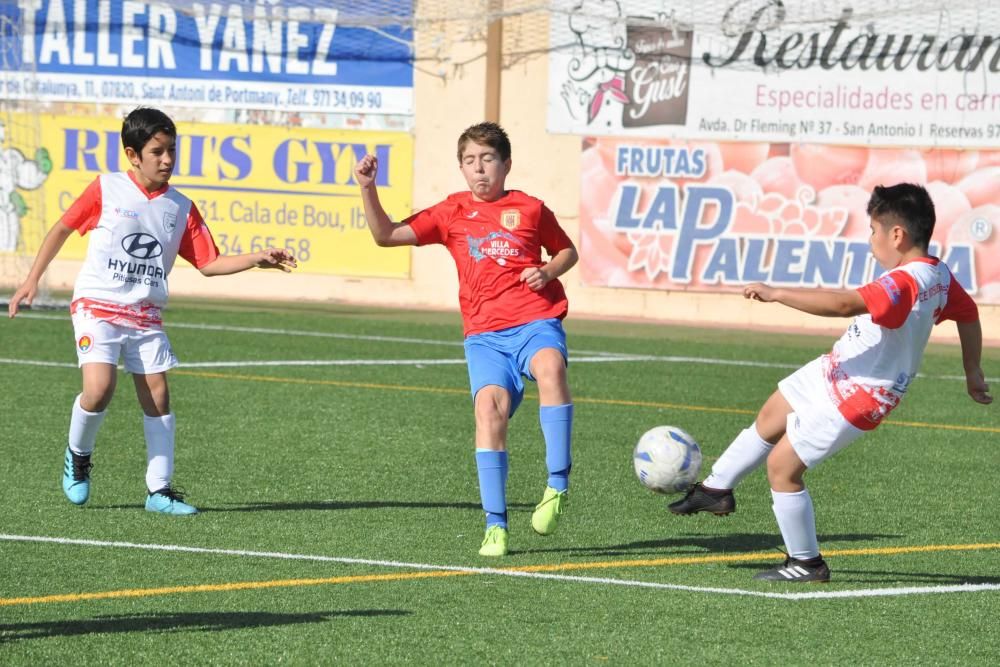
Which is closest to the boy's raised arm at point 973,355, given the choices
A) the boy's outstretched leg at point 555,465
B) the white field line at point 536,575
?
the white field line at point 536,575

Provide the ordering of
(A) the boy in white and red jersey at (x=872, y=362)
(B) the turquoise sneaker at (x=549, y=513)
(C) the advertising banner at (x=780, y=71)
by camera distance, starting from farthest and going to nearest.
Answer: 1. (C) the advertising banner at (x=780, y=71)
2. (B) the turquoise sneaker at (x=549, y=513)
3. (A) the boy in white and red jersey at (x=872, y=362)

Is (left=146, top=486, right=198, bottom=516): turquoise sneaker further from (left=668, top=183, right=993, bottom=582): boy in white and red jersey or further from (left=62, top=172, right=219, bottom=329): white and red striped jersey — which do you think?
(left=668, top=183, right=993, bottom=582): boy in white and red jersey

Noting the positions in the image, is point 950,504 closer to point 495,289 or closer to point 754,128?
point 495,289

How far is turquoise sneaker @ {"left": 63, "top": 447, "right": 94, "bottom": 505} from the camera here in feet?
26.0

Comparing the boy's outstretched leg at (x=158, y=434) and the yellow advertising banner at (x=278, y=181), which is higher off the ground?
the yellow advertising banner at (x=278, y=181)

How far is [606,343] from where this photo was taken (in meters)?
16.9

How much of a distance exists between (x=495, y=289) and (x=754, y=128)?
12.6 meters

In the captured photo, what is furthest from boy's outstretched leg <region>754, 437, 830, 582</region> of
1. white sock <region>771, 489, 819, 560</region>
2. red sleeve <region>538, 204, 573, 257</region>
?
red sleeve <region>538, 204, 573, 257</region>

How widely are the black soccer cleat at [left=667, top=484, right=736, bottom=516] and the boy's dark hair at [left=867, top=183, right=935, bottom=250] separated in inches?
57.2

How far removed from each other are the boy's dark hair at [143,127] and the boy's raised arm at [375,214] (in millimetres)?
1074

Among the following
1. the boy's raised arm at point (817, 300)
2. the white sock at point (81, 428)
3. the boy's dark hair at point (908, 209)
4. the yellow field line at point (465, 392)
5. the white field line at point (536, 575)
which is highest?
the boy's dark hair at point (908, 209)

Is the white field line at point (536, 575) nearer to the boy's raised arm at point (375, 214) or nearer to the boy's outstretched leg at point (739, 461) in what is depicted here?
the boy's outstretched leg at point (739, 461)

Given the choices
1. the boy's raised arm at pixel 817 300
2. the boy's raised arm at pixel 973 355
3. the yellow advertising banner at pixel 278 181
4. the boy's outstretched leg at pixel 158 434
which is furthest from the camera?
the yellow advertising banner at pixel 278 181

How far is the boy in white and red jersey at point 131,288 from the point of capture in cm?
786
